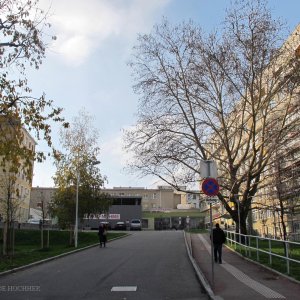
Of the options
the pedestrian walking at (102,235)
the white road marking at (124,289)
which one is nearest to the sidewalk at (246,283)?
the white road marking at (124,289)

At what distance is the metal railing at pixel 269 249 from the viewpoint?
45.3ft

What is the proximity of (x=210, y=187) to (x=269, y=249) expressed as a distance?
6.13m

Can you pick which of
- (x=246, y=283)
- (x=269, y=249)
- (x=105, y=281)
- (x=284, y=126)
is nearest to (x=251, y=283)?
(x=246, y=283)

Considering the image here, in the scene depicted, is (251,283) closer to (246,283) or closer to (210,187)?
(246,283)

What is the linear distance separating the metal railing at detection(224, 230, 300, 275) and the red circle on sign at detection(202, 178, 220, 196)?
9.96 feet

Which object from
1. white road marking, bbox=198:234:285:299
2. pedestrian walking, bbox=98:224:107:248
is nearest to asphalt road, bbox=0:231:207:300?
white road marking, bbox=198:234:285:299

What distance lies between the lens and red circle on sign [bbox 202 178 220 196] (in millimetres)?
11775

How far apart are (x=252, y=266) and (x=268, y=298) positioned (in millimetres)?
6994

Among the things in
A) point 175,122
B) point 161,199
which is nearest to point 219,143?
point 175,122

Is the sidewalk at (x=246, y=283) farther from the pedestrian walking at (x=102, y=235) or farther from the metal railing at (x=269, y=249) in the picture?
the pedestrian walking at (x=102, y=235)

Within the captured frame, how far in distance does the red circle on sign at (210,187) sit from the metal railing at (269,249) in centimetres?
304

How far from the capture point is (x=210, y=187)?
11.8m

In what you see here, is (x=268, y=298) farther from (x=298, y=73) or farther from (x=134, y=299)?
(x=298, y=73)

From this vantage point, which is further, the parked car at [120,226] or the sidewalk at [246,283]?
the parked car at [120,226]
